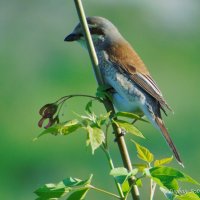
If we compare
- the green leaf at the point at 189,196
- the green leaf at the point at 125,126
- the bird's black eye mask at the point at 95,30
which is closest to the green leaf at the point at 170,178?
the green leaf at the point at 189,196

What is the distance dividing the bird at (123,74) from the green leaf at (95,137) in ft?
6.01

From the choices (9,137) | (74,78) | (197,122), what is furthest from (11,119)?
(197,122)

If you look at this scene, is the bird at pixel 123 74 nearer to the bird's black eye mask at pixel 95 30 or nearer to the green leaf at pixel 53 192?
the bird's black eye mask at pixel 95 30

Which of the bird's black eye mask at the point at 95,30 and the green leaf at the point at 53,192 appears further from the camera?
the bird's black eye mask at the point at 95,30

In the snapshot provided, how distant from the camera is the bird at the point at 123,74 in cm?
436

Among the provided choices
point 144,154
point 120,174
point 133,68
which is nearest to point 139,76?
point 133,68

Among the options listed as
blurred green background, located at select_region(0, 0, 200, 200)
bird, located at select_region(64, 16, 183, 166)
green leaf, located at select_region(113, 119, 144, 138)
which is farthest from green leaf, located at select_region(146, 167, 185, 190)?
blurred green background, located at select_region(0, 0, 200, 200)

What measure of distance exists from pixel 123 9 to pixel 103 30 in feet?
43.3

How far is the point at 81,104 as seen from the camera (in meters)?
11.4

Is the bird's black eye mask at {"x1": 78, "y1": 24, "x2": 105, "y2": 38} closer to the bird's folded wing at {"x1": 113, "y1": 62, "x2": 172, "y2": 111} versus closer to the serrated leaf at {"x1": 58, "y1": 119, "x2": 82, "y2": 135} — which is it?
the bird's folded wing at {"x1": 113, "y1": 62, "x2": 172, "y2": 111}

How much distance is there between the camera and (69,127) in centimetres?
242

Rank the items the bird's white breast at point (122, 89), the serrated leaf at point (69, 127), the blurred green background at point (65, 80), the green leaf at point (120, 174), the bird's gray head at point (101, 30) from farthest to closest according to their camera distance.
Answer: the blurred green background at point (65, 80), the bird's gray head at point (101, 30), the bird's white breast at point (122, 89), the serrated leaf at point (69, 127), the green leaf at point (120, 174)

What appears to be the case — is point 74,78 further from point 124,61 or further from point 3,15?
point 124,61

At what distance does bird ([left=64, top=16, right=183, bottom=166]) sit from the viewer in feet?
14.3
